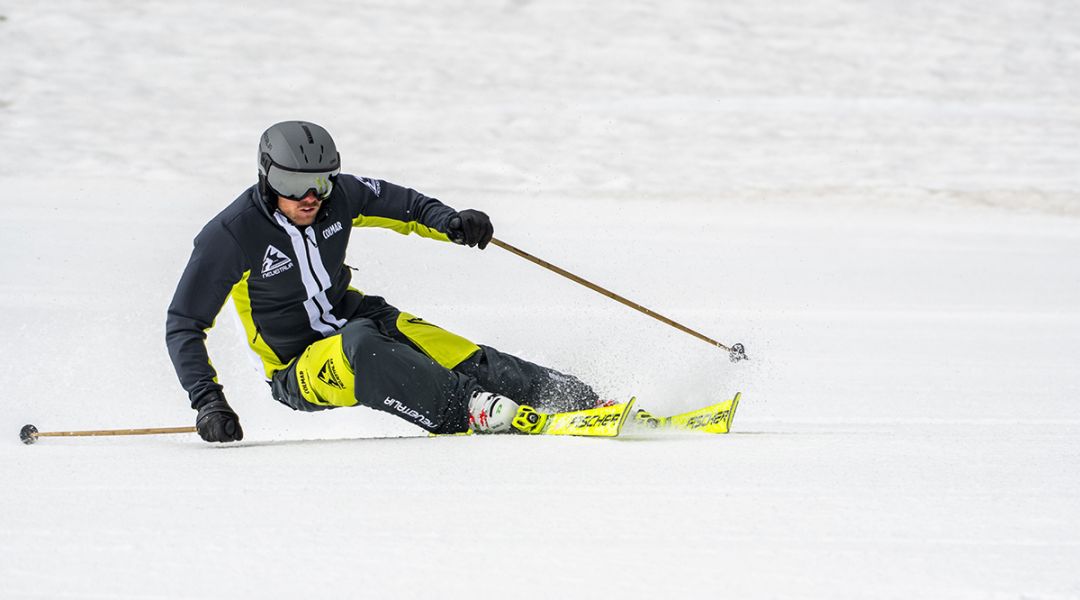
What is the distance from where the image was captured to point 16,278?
7.69m

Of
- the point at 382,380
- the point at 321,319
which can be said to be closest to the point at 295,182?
the point at 321,319

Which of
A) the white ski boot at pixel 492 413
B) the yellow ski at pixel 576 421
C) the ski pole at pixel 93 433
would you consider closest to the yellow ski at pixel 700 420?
the yellow ski at pixel 576 421

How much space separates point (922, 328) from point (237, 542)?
556 cm

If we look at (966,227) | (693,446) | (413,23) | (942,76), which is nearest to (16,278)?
(693,446)

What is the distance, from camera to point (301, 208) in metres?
3.94

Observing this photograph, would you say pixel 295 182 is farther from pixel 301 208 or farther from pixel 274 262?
pixel 274 262

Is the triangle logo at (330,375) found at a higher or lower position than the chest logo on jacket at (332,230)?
lower

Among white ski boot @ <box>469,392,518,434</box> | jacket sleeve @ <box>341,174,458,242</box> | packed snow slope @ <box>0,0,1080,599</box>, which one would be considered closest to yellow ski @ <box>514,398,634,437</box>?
white ski boot @ <box>469,392,518,434</box>

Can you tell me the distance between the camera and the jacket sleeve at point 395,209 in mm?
4316

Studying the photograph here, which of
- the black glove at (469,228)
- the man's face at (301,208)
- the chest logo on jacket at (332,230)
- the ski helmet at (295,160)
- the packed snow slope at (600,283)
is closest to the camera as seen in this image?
the packed snow slope at (600,283)

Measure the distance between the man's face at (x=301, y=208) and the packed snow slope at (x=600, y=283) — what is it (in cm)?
78

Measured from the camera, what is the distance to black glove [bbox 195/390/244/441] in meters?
3.64

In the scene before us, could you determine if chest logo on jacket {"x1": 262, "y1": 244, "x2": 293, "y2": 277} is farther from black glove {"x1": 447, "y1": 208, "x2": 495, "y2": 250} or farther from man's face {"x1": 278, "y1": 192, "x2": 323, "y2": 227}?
black glove {"x1": 447, "y1": 208, "x2": 495, "y2": 250}

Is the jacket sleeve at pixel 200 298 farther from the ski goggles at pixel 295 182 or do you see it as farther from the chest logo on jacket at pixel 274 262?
the ski goggles at pixel 295 182
